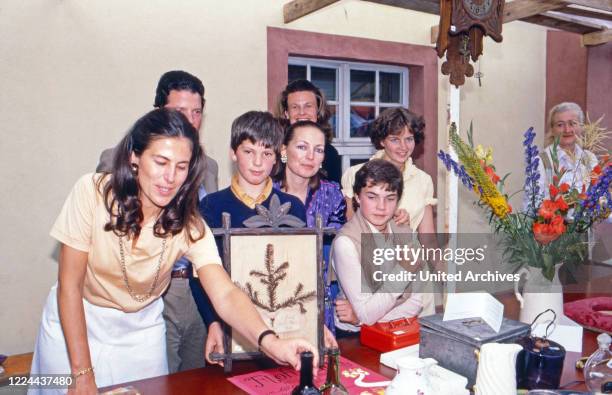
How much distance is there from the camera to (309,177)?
2490mm

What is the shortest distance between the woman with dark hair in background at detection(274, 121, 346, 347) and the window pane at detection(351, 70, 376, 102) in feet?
8.41

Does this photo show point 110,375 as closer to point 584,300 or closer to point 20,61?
point 584,300

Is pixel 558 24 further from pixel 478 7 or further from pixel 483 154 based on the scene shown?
pixel 483 154

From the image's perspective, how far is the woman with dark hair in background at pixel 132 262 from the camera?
1.62 m

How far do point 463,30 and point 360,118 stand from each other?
268 cm

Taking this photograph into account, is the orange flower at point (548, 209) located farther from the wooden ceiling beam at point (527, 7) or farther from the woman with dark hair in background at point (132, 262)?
the wooden ceiling beam at point (527, 7)

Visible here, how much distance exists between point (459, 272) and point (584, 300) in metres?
0.55

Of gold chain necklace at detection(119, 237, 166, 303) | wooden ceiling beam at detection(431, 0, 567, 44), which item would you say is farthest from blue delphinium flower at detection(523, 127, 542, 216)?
wooden ceiling beam at detection(431, 0, 567, 44)

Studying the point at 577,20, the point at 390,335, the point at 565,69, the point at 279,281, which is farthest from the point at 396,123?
the point at 565,69

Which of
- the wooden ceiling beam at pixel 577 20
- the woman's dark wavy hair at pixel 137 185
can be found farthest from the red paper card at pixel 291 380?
A: the wooden ceiling beam at pixel 577 20

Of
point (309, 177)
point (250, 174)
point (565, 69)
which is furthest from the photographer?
point (565, 69)

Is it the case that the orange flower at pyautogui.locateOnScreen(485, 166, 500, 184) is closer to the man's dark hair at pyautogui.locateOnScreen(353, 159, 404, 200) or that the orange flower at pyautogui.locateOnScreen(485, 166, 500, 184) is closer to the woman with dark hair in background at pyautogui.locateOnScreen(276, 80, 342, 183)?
the man's dark hair at pyautogui.locateOnScreen(353, 159, 404, 200)

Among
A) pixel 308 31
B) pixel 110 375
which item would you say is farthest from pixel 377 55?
pixel 110 375

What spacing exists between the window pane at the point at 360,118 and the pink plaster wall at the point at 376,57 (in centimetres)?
43
